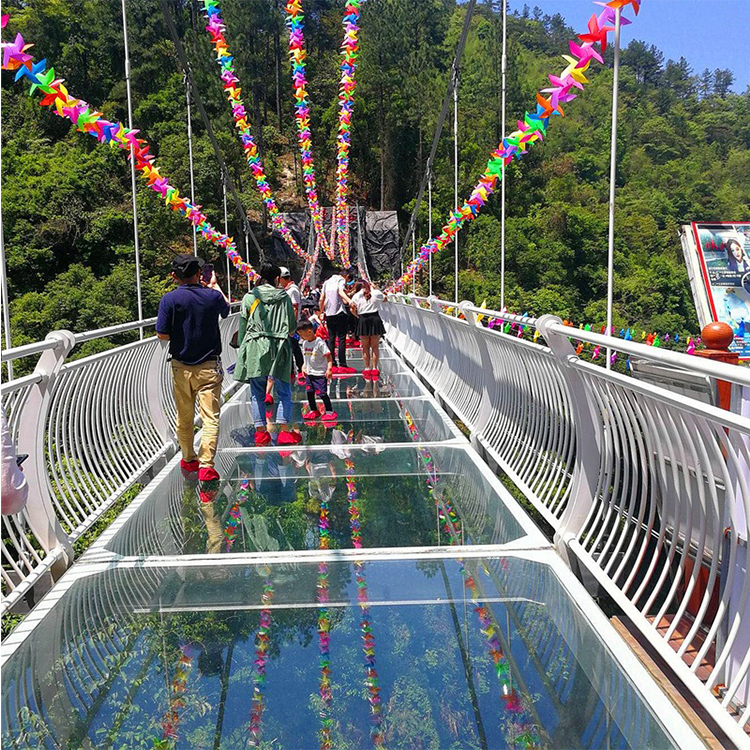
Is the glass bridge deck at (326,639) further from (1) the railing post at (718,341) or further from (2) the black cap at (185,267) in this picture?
(2) the black cap at (185,267)

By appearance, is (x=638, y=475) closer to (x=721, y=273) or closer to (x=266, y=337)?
(x=266, y=337)

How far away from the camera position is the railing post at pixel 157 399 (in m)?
6.00

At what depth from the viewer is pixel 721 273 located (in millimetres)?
15289

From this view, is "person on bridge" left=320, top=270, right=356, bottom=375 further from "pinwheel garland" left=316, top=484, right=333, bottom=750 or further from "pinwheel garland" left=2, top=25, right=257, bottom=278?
"pinwheel garland" left=316, top=484, right=333, bottom=750

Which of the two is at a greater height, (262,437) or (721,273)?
(721,273)

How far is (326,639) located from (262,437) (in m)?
3.54

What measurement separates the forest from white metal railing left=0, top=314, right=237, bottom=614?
26107mm

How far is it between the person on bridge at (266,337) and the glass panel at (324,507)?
69 cm

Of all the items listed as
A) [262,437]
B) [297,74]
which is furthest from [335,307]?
[297,74]

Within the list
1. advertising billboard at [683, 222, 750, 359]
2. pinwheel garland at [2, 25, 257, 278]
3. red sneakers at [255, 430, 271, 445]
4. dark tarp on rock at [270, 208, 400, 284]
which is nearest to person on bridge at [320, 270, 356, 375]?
pinwheel garland at [2, 25, 257, 278]

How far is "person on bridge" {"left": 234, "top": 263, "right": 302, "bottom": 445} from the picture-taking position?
616cm

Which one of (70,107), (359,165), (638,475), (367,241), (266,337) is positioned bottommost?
(638,475)

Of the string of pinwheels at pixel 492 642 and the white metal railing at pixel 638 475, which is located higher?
the white metal railing at pixel 638 475

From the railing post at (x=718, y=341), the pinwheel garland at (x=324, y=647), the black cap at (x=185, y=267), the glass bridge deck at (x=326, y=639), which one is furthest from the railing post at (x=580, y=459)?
the black cap at (x=185, y=267)
